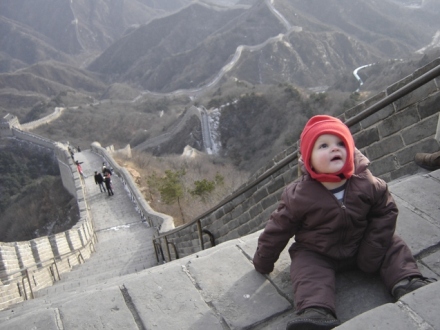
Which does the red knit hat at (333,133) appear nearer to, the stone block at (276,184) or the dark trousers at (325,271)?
the dark trousers at (325,271)

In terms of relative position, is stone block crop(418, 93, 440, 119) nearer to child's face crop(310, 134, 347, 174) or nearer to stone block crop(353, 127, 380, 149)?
stone block crop(353, 127, 380, 149)

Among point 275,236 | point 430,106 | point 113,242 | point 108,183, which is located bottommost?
point 113,242

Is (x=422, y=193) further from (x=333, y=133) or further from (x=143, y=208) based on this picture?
(x=143, y=208)

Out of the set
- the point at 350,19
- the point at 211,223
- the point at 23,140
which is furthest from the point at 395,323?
the point at 350,19

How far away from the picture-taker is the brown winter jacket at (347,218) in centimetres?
219

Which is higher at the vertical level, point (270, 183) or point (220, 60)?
point (220, 60)

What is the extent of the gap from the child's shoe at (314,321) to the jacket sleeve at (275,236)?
0.45 meters

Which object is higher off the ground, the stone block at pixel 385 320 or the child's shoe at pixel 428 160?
the child's shoe at pixel 428 160

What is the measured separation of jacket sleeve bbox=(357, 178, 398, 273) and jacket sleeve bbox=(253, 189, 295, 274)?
1.30 ft

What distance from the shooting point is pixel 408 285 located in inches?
78.4

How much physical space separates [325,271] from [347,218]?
301mm

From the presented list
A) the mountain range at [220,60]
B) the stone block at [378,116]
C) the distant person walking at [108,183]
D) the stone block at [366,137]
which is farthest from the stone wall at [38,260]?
the mountain range at [220,60]

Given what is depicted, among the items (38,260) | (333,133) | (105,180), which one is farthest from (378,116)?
(105,180)

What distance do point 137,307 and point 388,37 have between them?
83.5 meters
